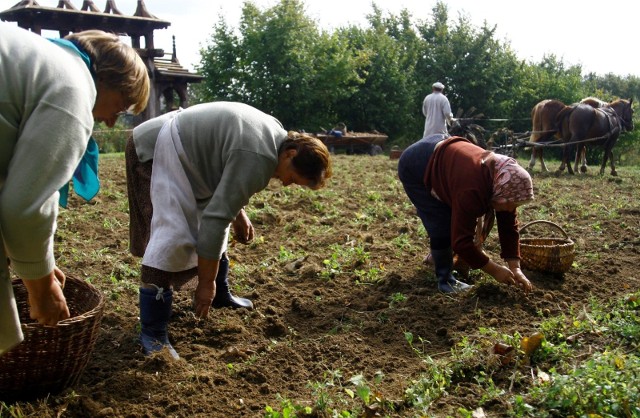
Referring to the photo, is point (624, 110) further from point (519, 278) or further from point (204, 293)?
point (204, 293)

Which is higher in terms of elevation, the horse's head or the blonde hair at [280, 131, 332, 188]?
the blonde hair at [280, 131, 332, 188]

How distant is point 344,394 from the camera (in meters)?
3.16

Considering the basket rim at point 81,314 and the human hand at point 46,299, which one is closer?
the human hand at point 46,299

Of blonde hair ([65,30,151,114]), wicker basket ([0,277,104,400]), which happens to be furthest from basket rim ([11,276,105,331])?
blonde hair ([65,30,151,114])

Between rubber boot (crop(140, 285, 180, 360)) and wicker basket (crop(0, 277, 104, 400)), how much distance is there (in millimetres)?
407

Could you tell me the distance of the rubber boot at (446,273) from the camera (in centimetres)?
480

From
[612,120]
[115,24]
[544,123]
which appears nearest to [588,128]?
[612,120]

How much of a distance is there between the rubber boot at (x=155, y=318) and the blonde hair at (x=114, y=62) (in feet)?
4.14

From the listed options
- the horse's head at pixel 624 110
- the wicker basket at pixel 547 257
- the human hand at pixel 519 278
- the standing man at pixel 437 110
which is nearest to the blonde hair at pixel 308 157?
the human hand at pixel 519 278

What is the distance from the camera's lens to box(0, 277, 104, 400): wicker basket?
2.90m

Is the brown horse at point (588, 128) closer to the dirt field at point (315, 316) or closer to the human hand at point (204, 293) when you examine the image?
the dirt field at point (315, 316)

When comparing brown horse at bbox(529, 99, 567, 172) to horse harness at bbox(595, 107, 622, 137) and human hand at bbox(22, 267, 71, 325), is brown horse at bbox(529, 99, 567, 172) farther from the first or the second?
human hand at bbox(22, 267, 71, 325)

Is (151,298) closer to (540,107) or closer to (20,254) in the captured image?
(20,254)

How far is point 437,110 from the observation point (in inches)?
513
